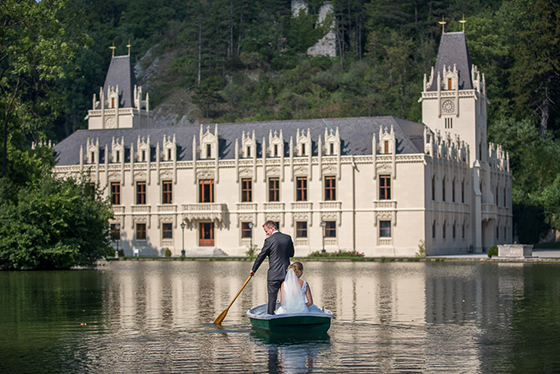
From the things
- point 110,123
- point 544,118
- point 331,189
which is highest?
point 544,118

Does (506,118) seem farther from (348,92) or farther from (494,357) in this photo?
(494,357)

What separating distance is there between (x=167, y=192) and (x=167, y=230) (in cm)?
354

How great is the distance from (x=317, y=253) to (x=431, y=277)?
32.0m

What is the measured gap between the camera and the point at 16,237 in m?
47.2

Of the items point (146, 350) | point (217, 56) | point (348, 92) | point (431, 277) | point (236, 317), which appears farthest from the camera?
point (217, 56)

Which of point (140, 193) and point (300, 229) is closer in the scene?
point (300, 229)

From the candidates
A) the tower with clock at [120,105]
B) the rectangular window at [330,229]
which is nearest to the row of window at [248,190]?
the rectangular window at [330,229]

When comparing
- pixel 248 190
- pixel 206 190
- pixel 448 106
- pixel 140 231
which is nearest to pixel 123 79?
pixel 140 231

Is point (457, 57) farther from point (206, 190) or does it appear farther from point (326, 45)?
point (326, 45)

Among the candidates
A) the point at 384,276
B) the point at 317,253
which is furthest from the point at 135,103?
the point at 384,276

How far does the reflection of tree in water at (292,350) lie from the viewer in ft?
51.6

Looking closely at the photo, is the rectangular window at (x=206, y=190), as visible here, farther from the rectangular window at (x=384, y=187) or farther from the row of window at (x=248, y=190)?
→ the rectangular window at (x=384, y=187)

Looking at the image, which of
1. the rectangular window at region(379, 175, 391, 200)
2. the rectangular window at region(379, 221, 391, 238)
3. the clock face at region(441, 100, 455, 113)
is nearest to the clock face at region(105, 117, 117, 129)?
the rectangular window at region(379, 175, 391, 200)

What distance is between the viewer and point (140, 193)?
84438 millimetres
